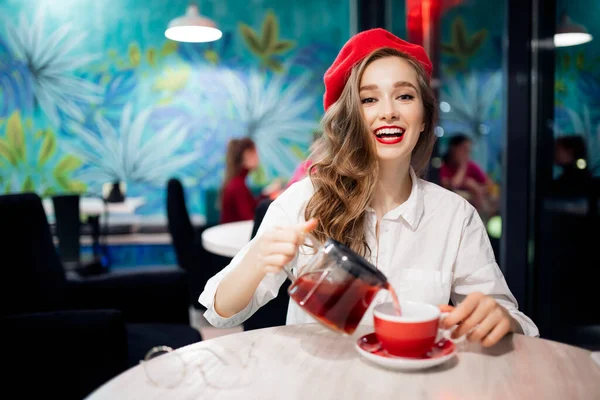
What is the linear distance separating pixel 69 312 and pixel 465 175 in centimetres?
237

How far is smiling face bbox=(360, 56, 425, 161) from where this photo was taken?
1319 millimetres

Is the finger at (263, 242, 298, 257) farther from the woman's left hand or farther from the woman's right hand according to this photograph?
the woman's left hand

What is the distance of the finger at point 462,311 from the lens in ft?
3.18

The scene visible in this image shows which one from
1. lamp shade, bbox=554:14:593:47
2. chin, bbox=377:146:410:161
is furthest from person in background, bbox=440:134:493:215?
chin, bbox=377:146:410:161

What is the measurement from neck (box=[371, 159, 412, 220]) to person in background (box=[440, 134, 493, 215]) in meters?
1.66

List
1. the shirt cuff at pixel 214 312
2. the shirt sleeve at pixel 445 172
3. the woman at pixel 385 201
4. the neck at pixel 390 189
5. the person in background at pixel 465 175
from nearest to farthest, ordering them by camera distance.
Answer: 1. the shirt cuff at pixel 214 312
2. the woman at pixel 385 201
3. the neck at pixel 390 189
4. the person in background at pixel 465 175
5. the shirt sleeve at pixel 445 172

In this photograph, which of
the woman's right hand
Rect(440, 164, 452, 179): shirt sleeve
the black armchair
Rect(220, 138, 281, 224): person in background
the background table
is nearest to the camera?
the woman's right hand

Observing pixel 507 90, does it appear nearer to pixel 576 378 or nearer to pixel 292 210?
pixel 292 210

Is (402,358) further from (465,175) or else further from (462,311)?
(465,175)

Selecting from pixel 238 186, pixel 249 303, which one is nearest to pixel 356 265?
pixel 249 303

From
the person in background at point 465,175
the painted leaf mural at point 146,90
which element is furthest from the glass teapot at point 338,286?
the painted leaf mural at point 146,90

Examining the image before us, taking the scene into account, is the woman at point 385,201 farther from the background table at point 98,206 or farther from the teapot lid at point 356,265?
the background table at point 98,206

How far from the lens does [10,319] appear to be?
1.66 m

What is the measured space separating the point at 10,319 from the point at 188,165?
425cm
